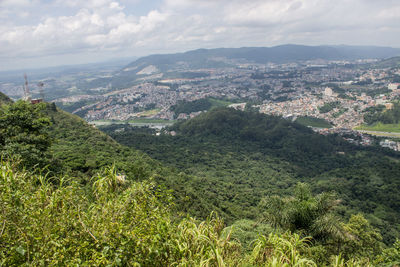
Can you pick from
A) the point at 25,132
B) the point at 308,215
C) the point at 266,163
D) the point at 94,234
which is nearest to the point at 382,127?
the point at 266,163

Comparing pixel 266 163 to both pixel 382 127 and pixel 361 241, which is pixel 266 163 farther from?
pixel 382 127

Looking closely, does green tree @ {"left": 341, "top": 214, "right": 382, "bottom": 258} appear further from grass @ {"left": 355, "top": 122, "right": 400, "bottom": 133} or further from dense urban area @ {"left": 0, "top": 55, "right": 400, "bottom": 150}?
grass @ {"left": 355, "top": 122, "right": 400, "bottom": 133}

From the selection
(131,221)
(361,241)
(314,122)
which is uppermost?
(131,221)

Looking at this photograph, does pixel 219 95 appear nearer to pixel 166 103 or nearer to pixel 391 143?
pixel 166 103

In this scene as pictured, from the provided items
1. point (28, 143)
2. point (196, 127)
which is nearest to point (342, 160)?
point (196, 127)

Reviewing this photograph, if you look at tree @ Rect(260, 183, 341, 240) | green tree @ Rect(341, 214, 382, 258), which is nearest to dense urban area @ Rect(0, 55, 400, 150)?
green tree @ Rect(341, 214, 382, 258)
